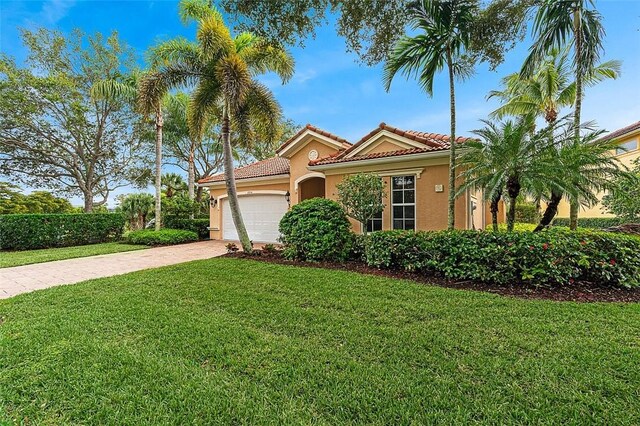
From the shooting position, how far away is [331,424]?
237 centimetres

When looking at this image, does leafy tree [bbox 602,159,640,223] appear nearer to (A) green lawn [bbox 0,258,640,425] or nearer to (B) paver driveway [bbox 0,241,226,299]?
(A) green lawn [bbox 0,258,640,425]

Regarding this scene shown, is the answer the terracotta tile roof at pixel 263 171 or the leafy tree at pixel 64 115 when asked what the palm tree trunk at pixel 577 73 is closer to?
the terracotta tile roof at pixel 263 171

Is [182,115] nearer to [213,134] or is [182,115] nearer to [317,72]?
[213,134]

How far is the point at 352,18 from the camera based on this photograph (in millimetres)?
5234

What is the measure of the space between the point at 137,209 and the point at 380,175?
1644 centimetres

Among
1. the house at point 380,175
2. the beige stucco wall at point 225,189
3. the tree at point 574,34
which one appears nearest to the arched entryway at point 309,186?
the house at point 380,175

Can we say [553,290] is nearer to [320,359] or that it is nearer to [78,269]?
[320,359]

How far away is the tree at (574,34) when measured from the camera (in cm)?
729

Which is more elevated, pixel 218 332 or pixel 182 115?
pixel 182 115

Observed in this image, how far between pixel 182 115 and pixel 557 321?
2421cm

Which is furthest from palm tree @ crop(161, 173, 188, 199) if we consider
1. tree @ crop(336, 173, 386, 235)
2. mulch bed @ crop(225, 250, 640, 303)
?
mulch bed @ crop(225, 250, 640, 303)

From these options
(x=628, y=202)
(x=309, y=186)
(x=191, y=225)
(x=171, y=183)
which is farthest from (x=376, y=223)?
(x=171, y=183)

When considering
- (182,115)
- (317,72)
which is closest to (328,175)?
(317,72)

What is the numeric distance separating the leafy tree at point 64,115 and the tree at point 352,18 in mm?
17459
